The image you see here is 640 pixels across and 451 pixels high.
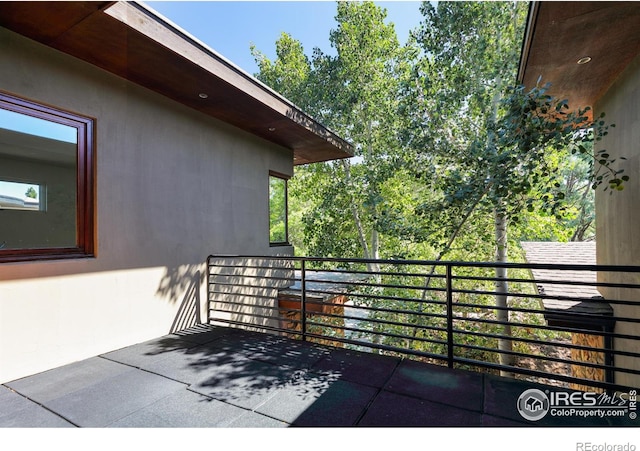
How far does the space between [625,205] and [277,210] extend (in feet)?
16.1

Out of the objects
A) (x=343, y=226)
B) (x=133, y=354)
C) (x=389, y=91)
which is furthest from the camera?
(x=343, y=226)

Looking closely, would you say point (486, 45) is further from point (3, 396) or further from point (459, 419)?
point (3, 396)

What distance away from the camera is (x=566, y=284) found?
2.22 m

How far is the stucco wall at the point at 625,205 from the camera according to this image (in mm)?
2961

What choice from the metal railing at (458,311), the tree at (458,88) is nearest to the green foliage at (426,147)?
the tree at (458,88)

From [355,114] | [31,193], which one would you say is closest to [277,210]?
[31,193]

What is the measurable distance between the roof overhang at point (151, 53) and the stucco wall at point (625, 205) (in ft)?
12.6

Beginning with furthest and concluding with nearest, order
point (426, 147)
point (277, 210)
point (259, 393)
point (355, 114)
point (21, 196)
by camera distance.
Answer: point (355, 114) < point (426, 147) < point (277, 210) < point (21, 196) < point (259, 393)

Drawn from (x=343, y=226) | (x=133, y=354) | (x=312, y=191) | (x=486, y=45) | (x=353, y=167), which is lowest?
(x=133, y=354)

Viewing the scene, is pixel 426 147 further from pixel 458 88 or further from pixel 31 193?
pixel 31 193

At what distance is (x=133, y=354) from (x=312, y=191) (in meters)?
7.99

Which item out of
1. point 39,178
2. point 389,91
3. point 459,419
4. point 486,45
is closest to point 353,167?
point 389,91
